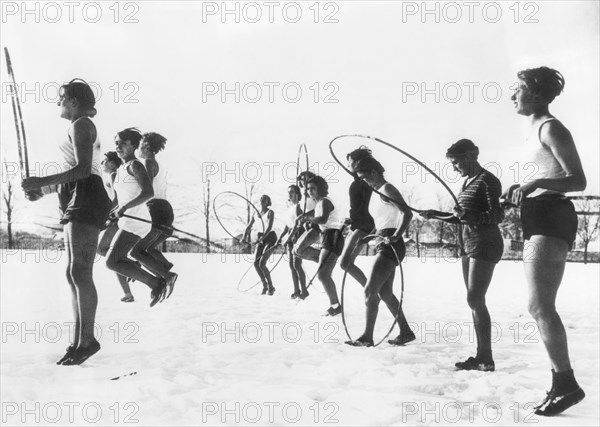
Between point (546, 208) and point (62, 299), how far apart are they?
9.62 feet

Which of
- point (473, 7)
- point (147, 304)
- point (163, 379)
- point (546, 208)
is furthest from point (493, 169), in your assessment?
point (147, 304)

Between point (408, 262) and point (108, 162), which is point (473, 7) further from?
point (108, 162)

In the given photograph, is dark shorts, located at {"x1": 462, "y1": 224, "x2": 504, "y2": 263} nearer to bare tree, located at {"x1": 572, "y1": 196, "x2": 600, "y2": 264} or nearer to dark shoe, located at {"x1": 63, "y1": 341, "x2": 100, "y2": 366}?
bare tree, located at {"x1": 572, "y1": 196, "x2": 600, "y2": 264}

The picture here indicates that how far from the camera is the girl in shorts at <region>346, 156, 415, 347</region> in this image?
3898 mm

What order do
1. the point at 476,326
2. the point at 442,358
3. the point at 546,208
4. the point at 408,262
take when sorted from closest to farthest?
the point at 546,208, the point at 476,326, the point at 442,358, the point at 408,262

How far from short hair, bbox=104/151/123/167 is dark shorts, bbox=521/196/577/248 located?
2536 mm

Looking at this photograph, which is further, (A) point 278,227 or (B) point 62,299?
(A) point 278,227

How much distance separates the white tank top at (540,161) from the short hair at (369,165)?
3.82 feet

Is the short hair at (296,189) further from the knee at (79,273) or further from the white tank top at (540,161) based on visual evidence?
the white tank top at (540,161)

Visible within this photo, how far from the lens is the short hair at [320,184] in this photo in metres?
4.77

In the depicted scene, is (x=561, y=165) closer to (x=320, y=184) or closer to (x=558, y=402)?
(x=558, y=402)

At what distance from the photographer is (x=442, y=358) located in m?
3.73

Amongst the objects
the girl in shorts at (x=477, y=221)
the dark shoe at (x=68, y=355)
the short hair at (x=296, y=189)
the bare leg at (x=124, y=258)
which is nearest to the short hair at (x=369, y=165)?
the girl in shorts at (x=477, y=221)

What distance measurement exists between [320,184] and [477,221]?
5.88 ft
